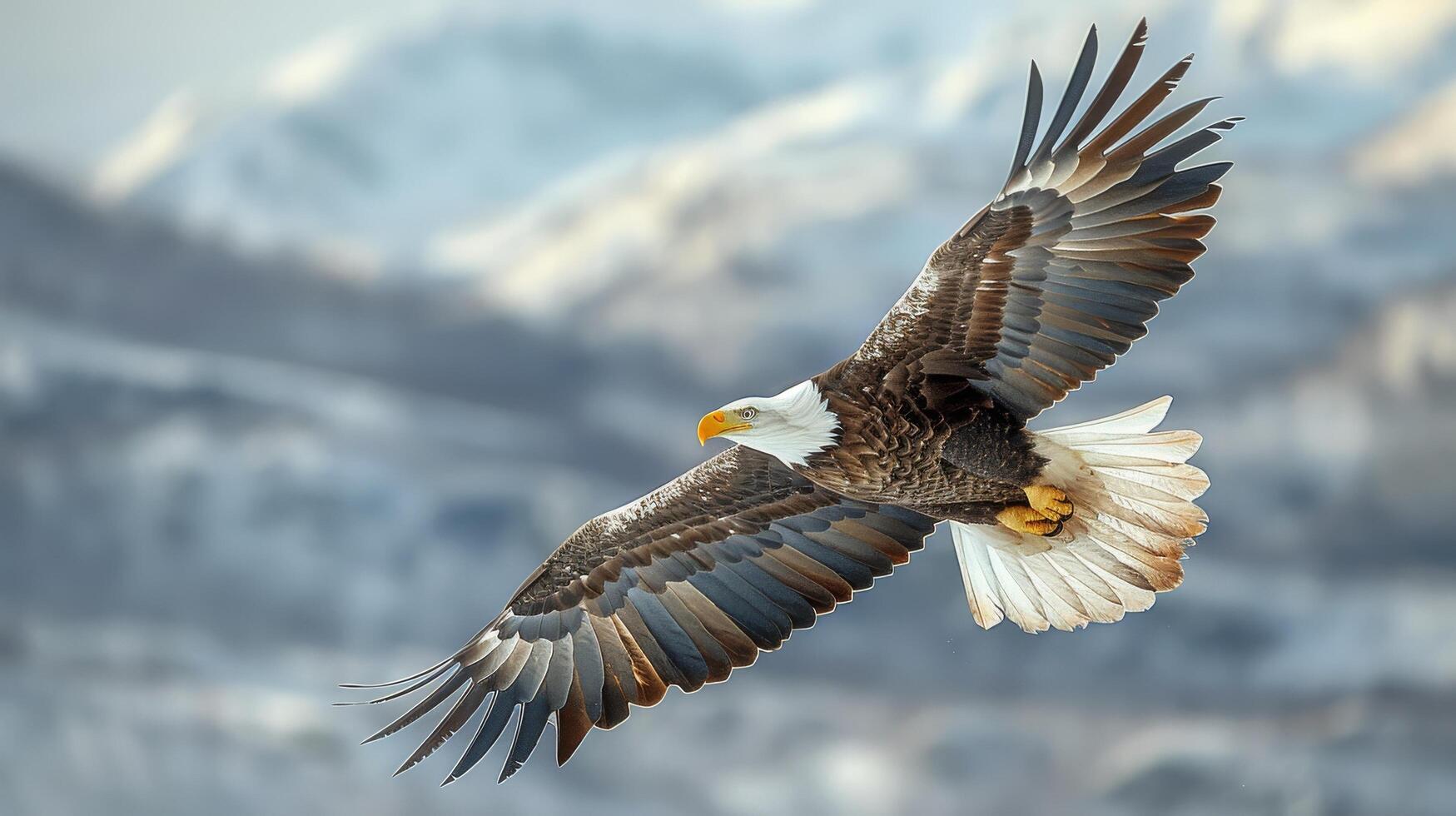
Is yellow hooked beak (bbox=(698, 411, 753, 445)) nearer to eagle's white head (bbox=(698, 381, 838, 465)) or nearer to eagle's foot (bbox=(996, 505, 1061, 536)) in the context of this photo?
eagle's white head (bbox=(698, 381, 838, 465))

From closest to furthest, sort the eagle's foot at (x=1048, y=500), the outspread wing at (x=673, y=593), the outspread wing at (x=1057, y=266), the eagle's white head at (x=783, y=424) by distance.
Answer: the outspread wing at (x=1057, y=266) → the eagle's white head at (x=783, y=424) → the eagle's foot at (x=1048, y=500) → the outspread wing at (x=673, y=593)

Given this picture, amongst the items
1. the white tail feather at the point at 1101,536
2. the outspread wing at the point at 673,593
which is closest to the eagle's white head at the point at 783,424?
the outspread wing at the point at 673,593

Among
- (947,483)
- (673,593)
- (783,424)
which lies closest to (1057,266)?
(947,483)

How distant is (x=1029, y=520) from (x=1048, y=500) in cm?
12

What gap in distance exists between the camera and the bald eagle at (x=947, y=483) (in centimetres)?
390

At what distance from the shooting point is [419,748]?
4.26 meters

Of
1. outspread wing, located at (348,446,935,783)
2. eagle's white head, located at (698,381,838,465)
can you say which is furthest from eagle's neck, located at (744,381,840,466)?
outspread wing, located at (348,446,935,783)

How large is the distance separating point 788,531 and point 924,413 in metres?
0.92

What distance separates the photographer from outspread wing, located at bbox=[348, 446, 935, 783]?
4.82m

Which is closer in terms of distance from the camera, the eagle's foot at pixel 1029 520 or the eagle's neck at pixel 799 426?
the eagle's neck at pixel 799 426

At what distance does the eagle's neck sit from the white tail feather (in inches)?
25.0

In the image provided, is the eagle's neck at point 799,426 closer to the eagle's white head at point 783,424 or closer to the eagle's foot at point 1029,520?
the eagle's white head at point 783,424

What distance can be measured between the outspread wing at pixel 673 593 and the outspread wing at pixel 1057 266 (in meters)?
0.81

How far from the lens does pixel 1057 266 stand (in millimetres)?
4039
